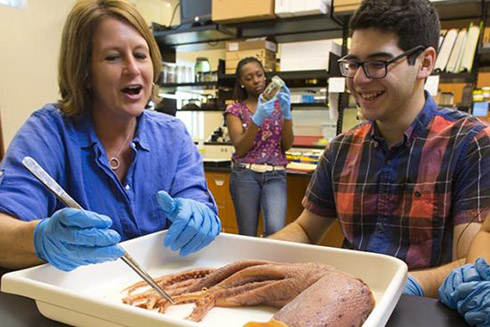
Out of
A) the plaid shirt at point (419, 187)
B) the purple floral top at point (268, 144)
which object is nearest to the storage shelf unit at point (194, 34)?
the purple floral top at point (268, 144)

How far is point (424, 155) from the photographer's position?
3.66 ft

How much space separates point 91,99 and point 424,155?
1074 mm

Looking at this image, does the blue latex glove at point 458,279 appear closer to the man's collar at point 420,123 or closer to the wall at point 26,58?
the man's collar at point 420,123

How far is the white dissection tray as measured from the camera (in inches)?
19.8

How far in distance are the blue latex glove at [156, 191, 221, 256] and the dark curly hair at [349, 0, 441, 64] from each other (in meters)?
0.79

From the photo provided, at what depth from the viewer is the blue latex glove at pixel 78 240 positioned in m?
0.67

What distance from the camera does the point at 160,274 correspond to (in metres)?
0.85

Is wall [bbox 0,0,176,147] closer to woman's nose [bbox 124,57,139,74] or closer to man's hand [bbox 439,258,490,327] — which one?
woman's nose [bbox 124,57,139,74]

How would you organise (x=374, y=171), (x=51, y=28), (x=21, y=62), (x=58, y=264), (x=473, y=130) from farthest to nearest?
(x=51, y=28), (x=21, y=62), (x=374, y=171), (x=473, y=130), (x=58, y=264)

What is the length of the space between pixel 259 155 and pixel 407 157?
4.70ft

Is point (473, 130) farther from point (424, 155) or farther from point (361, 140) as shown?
point (361, 140)

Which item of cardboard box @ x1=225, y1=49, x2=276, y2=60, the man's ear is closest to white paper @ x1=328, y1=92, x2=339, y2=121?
cardboard box @ x1=225, y1=49, x2=276, y2=60

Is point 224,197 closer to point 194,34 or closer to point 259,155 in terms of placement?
point 259,155

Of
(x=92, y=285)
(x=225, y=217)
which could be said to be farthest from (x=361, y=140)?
(x=225, y=217)
